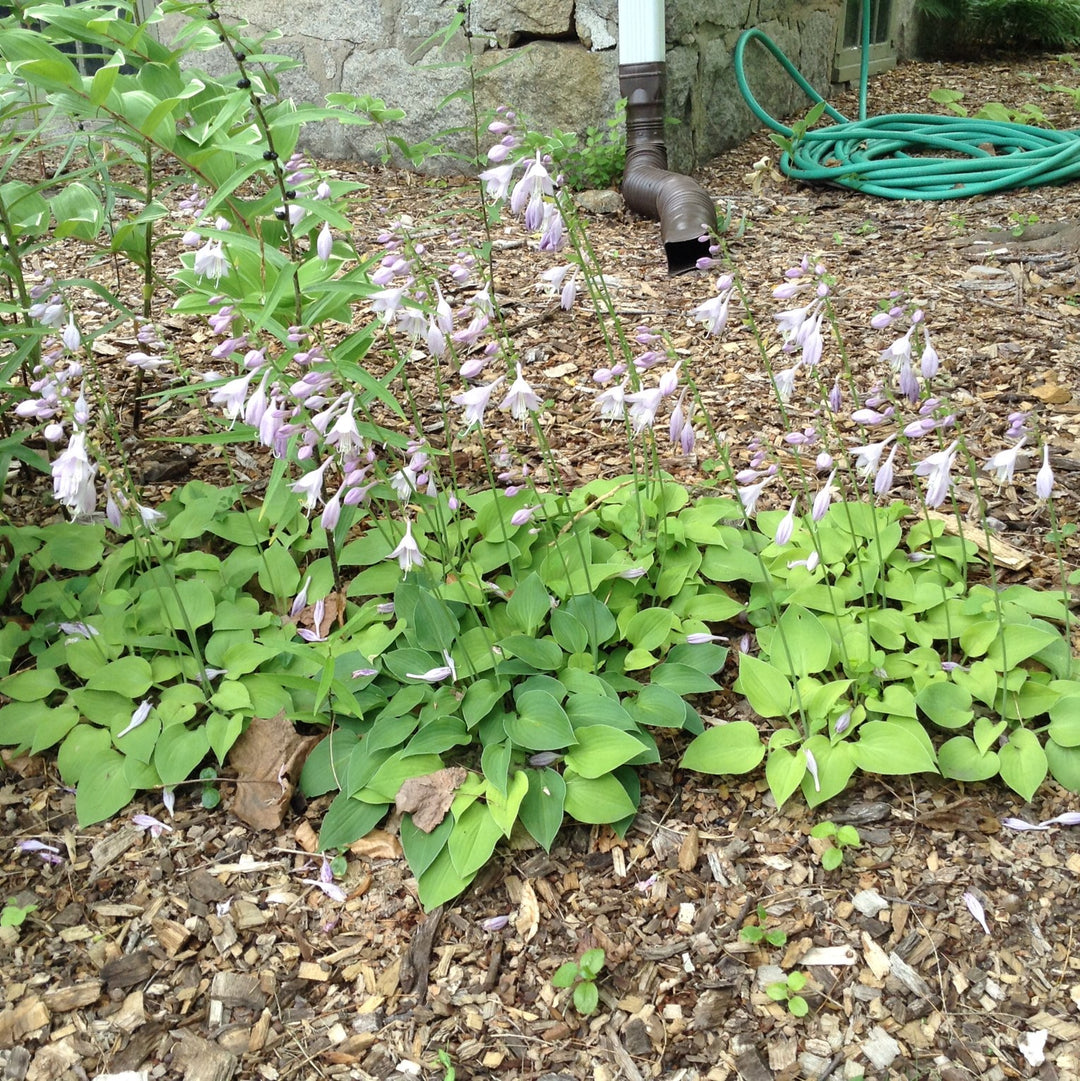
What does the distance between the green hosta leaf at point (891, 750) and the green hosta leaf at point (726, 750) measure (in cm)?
21

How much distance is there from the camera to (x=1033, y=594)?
90.1 inches

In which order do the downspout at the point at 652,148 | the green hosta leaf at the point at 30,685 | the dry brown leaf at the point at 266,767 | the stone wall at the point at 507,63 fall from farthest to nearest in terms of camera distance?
the stone wall at the point at 507,63
the downspout at the point at 652,148
the green hosta leaf at the point at 30,685
the dry brown leaf at the point at 266,767

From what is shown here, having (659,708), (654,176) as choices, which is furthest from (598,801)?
(654,176)

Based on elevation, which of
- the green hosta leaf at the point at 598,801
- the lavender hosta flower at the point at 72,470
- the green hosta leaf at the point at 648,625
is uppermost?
the lavender hosta flower at the point at 72,470

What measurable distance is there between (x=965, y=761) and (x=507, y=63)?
3.82 m

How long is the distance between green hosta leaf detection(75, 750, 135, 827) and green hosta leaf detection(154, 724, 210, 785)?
90mm

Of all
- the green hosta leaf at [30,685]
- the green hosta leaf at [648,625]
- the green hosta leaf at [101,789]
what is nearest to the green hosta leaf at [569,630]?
the green hosta leaf at [648,625]

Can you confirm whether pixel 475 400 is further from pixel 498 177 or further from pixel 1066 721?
pixel 1066 721

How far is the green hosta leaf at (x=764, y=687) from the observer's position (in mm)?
2135

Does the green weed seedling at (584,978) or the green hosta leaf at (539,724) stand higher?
the green hosta leaf at (539,724)

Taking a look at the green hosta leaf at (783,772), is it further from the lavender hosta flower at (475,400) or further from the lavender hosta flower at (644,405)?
the lavender hosta flower at (475,400)

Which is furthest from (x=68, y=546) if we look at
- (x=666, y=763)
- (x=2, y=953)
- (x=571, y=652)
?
(x=666, y=763)

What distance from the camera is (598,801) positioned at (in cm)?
200

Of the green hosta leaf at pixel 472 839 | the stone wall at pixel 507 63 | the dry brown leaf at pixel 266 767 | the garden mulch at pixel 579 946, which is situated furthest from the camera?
the stone wall at pixel 507 63
